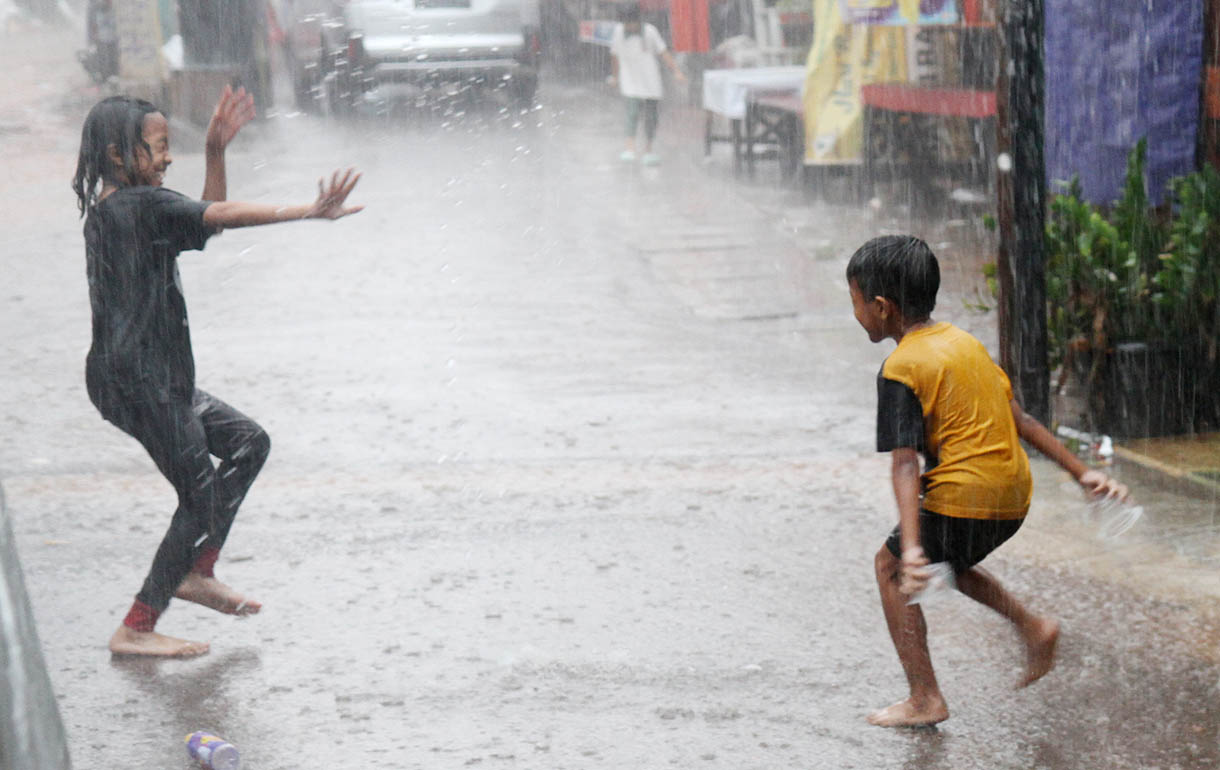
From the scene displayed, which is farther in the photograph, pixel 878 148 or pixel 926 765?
pixel 878 148

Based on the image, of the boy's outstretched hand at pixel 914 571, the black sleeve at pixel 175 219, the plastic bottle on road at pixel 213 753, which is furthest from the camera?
the black sleeve at pixel 175 219

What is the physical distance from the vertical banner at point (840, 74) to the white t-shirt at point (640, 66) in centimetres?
278

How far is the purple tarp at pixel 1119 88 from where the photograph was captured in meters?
8.59

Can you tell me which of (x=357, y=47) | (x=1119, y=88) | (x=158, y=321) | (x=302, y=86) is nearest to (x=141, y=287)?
(x=158, y=321)

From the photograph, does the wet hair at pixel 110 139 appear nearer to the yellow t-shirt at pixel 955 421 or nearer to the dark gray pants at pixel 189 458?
the dark gray pants at pixel 189 458

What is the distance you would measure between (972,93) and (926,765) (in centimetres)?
936

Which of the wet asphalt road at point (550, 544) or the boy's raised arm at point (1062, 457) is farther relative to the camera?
the wet asphalt road at point (550, 544)

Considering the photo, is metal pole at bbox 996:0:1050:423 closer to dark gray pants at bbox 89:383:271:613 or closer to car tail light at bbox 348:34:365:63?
dark gray pants at bbox 89:383:271:613

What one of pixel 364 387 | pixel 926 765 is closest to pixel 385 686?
pixel 926 765

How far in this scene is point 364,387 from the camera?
8.32 metres

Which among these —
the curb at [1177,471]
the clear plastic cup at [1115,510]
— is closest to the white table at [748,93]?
the curb at [1177,471]

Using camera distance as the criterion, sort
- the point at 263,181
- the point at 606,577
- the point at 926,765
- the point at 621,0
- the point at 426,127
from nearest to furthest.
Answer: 1. the point at 926,765
2. the point at 606,577
3. the point at 263,181
4. the point at 426,127
5. the point at 621,0

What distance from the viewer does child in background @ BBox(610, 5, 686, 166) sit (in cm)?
1712

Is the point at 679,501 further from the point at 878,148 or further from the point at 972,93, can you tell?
the point at 878,148
